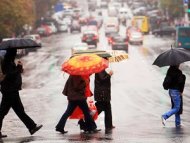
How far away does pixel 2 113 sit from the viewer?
14.1 meters

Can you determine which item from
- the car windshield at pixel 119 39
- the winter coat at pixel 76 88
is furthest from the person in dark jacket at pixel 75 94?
the car windshield at pixel 119 39

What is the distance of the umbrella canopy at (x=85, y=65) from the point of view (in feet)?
45.2

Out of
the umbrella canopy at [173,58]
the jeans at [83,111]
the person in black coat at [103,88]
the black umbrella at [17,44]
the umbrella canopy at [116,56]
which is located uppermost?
the black umbrella at [17,44]

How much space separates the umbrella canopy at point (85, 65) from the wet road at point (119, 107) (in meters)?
Result: 1.25

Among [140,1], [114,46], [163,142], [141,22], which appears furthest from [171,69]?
[140,1]

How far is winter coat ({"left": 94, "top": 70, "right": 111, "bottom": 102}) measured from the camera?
1471cm

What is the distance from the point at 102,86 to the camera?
14.8m

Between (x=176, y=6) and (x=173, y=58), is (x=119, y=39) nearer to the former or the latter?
(x=176, y=6)

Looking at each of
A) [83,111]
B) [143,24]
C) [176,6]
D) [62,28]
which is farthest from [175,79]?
[62,28]

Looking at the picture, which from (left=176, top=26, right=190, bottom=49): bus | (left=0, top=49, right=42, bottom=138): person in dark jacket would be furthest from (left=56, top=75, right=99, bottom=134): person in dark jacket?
(left=176, top=26, right=190, bottom=49): bus

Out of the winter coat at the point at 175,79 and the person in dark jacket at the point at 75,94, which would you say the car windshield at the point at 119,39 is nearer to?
the winter coat at the point at 175,79

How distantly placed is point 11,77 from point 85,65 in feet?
4.80

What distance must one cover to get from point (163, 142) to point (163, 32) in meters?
71.8

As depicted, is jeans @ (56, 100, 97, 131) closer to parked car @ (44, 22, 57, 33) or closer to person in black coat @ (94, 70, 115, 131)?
person in black coat @ (94, 70, 115, 131)
